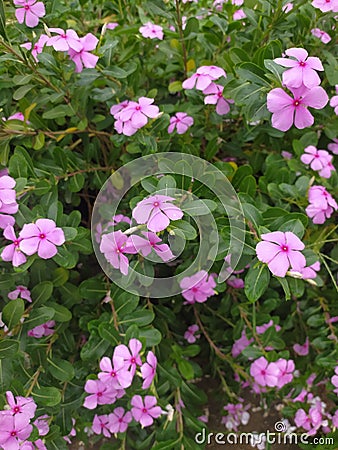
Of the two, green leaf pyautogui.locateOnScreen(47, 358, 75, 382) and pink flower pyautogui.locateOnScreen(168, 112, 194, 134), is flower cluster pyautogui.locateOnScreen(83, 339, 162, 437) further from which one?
pink flower pyautogui.locateOnScreen(168, 112, 194, 134)

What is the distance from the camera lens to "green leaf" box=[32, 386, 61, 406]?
3.36 ft

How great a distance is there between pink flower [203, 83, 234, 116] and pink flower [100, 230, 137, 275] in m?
0.42

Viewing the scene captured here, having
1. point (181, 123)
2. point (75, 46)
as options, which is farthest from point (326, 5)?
point (75, 46)

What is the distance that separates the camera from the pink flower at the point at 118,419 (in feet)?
3.92

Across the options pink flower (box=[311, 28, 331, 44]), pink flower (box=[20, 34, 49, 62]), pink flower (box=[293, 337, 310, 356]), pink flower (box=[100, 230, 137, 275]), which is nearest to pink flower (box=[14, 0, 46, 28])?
pink flower (box=[20, 34, 49, 62])

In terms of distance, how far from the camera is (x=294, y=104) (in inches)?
34.6

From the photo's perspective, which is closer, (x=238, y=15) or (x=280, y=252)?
(x=280, y=252)

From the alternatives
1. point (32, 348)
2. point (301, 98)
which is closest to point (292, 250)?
point (301, 98)

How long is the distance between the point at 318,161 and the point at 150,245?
58cm

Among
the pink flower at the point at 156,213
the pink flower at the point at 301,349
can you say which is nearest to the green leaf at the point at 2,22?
the pink flower at the point at 156,213

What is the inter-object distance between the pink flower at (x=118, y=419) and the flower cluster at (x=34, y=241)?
0.45m

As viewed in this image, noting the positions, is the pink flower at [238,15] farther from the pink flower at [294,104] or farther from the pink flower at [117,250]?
the pink flower at [117,250]

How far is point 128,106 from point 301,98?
40 centimetres

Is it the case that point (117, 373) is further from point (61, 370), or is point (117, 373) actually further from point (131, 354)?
point (61, 370)
